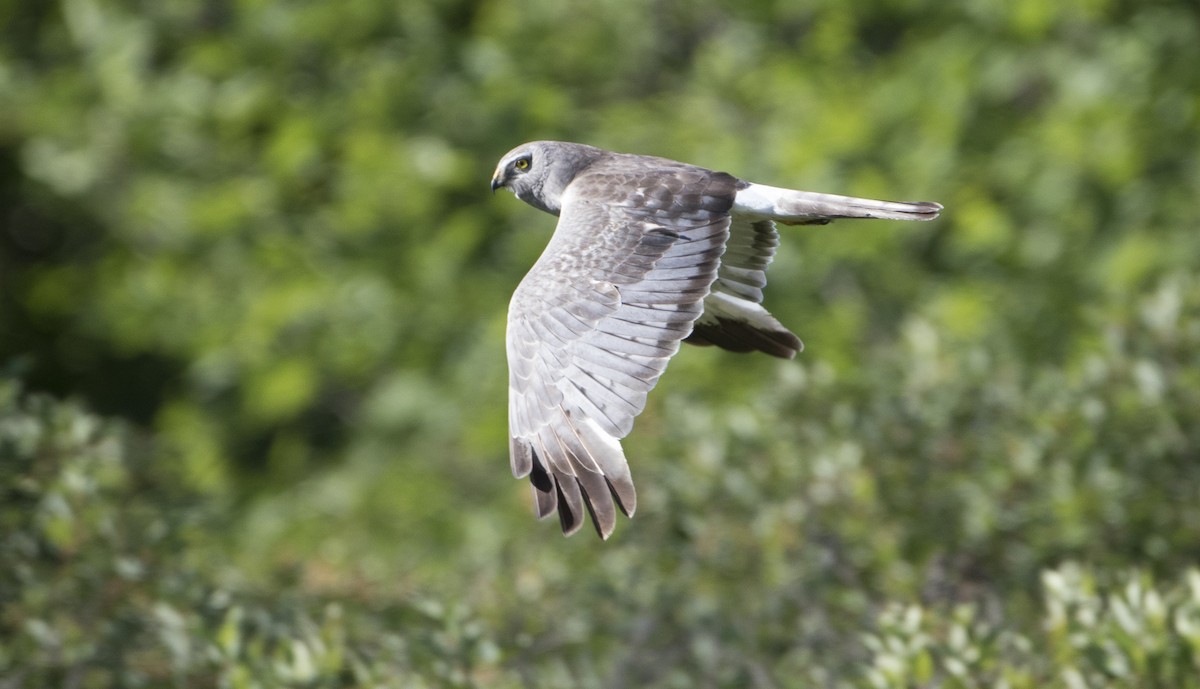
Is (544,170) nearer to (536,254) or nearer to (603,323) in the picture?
(603,323)

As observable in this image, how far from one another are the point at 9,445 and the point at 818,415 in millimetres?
2597

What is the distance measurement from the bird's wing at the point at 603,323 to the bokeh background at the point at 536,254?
5.15 ft

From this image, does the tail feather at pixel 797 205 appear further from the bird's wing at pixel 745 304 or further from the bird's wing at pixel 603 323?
the bird's wing at pixel 745 304

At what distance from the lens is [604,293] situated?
11.4 feet

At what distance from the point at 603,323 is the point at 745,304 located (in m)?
0.86

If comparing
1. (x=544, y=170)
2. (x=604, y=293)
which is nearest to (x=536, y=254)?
(x=544, y=170)

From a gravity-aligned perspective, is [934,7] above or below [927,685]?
below

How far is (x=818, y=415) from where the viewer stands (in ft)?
17.9

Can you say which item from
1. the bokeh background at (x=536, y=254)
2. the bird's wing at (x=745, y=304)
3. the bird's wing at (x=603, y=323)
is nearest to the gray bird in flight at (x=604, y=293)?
the bird's wing at (x=603, y=323)

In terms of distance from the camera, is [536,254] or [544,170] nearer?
[544,170]

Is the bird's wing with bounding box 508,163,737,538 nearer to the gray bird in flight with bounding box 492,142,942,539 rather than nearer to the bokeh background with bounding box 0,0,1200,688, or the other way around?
the gray bird in flight with bounding box 492,142,942,539

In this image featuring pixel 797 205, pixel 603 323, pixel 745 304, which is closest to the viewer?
pixel 603 323

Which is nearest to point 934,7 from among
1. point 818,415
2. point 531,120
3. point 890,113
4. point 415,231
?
point 890,113

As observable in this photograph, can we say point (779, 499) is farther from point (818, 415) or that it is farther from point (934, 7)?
point (934, 7)
